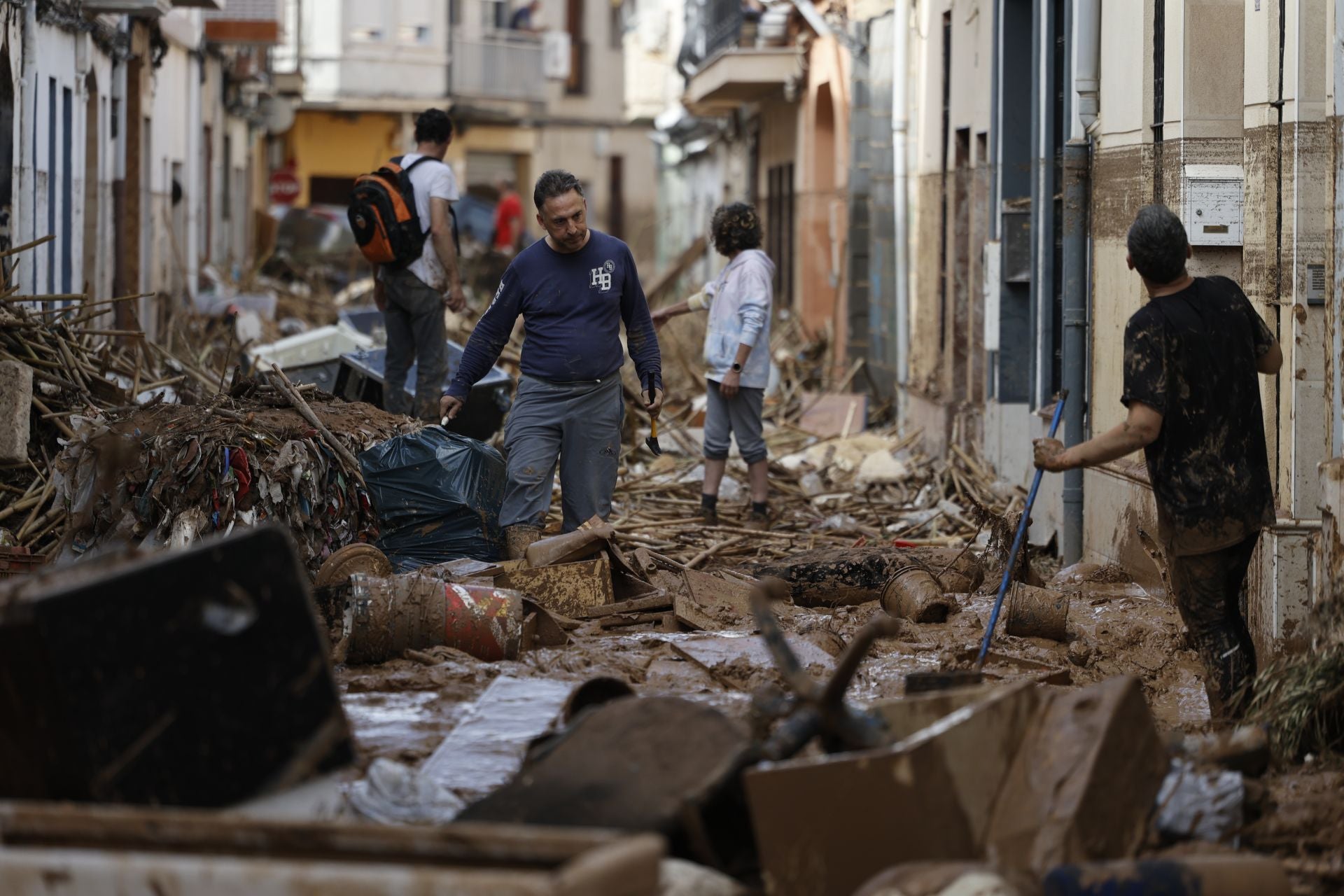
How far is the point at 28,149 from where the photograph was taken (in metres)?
12.2

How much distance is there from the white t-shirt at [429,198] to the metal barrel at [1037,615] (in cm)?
447

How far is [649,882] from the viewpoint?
139 inches

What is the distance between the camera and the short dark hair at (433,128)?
10664 millimetres

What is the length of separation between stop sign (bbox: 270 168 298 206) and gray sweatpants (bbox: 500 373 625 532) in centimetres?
2843

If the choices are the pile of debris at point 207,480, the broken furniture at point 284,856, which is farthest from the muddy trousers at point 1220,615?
the pile of debris at point 207,480

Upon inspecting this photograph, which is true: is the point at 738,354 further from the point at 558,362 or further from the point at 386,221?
the point at 558,362

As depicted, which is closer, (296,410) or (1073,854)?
(1073,854)

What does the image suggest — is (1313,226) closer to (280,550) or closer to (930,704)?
(930,704)

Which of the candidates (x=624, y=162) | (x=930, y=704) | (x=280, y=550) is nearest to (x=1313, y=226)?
(x=930, y=704)

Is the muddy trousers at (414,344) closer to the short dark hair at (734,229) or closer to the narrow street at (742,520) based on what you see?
the narrow street at (742,520)

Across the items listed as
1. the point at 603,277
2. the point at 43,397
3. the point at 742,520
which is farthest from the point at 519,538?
the point at 742,520

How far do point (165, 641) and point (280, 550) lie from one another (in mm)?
360

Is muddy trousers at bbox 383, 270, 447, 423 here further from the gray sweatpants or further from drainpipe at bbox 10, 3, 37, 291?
drainpipe at bbox 10, 3, 37, 291

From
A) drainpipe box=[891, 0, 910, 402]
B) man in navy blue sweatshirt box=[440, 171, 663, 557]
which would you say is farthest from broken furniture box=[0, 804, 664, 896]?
drainpipe box=[891, 0, 910, 402]
